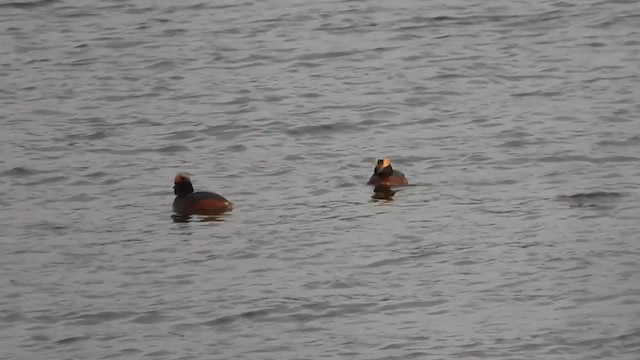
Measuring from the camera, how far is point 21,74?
83.5 feet

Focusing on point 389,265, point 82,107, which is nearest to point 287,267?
point 389,265

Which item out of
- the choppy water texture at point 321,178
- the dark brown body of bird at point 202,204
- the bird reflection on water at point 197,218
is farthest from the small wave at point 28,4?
the bird reflection on water at point 197,218

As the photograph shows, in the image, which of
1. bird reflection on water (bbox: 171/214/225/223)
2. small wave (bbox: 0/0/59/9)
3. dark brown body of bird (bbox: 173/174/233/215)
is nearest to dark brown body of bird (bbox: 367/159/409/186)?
dark brown body of bird (bbox: 173/174/233/215)

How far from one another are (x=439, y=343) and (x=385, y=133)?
27.4 ft

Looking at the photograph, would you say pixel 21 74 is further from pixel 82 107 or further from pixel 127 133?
pixel 127 133

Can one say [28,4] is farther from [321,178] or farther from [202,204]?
[202,204]

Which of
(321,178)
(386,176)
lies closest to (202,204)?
(321,178)

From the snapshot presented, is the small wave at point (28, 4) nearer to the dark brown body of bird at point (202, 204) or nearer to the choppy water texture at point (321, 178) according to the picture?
the choppy water texture at point (321, 178)

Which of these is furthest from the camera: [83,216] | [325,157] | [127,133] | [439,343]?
[127,133]

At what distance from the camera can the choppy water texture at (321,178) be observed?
14.2 metres

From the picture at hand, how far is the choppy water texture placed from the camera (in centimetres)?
1418

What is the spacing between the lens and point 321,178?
63.9 feet

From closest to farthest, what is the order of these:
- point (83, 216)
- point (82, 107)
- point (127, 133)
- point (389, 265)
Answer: point (389, 265) < point (83, 216) < point (127, 133) < point (82, 107)

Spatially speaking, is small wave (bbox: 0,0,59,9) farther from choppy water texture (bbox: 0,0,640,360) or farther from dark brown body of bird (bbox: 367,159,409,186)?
dark brown body of bird (bbox: 367,159,409,186)
